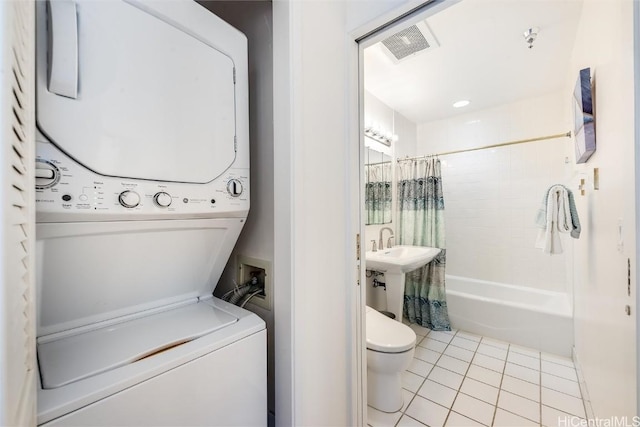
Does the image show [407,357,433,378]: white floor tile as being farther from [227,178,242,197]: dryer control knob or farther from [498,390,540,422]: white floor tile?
[227,178,242,197]: dryer control knob

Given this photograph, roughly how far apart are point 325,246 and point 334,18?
869mm

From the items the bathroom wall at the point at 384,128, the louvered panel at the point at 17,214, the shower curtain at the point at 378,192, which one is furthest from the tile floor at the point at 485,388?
the louvered panel at the point at 17,214

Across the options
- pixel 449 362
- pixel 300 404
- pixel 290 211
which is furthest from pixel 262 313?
pixel 449 362

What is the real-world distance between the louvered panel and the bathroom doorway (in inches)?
37.4

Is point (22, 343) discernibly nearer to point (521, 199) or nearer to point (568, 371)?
point (568, 371)

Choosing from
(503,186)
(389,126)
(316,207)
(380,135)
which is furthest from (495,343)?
(316,207)

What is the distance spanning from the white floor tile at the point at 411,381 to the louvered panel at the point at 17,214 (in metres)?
1.88

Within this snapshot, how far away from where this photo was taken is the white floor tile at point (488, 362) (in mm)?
1949

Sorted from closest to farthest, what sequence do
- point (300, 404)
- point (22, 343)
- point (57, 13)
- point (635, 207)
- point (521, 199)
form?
point (22, 343)
point (57, 13)
point (635, 207)
point (300, 404)
point (521, 199)

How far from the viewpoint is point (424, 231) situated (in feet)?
8.89

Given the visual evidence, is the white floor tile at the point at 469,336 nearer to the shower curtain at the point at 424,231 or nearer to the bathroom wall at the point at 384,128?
the shower curtain at the point at 424,231

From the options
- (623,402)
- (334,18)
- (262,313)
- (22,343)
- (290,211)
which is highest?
(334,18)

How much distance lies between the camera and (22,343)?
37 cm

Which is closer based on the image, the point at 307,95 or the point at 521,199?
the point at 307,95
